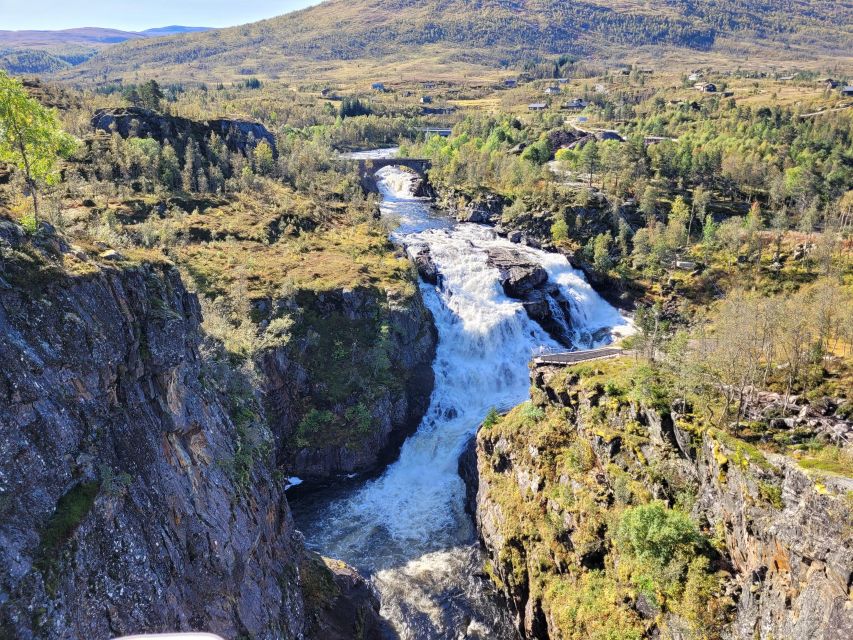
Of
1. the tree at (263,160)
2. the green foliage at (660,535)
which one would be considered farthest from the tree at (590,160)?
the green foliage at (660,535)

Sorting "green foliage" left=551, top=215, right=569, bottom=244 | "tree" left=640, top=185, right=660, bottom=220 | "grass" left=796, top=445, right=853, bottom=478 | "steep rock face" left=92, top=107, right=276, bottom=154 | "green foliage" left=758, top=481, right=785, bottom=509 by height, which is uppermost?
"steep rock face" left=92, top=107, right=276, bottom=154

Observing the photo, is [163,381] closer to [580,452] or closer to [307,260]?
[580,452]

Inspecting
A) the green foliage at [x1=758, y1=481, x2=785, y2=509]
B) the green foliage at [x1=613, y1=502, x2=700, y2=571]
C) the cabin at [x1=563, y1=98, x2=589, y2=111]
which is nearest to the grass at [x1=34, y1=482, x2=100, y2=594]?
the green foliage at [x1=613, y1=502, x2=700, y2=571]

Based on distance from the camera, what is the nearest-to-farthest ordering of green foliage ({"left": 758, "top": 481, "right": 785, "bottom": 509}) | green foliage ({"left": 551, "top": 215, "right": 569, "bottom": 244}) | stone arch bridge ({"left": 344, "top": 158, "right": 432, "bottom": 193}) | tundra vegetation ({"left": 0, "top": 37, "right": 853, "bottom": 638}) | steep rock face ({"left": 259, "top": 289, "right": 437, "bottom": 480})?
green foliage ({"left": 758, "top": 481, "right": 785, "bottom": 509}) → tundra vegetation ({"left": 0, "top": 37, "right": 853, "bottom": 638}) → steep rock face ({"left": 259, "top": 289, "right": 437, "bottom": 480}) → green foliage ({"left": 551, "top": 215, "right": 569, "bottom": 244}) → stone arch bridge ({"left": 344, "top": 158, "right": 432, "bottom": 193})

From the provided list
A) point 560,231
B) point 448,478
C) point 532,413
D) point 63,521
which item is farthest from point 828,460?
point 560,231

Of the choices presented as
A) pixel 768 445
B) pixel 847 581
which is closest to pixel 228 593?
pixel 847 581

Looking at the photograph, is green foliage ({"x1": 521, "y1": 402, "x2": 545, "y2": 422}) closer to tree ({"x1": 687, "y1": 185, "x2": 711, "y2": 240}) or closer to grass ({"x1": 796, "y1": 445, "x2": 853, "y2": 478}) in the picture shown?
grass ({"x1": 796, "y1": 445, "x2": 853, "y2": 478})
